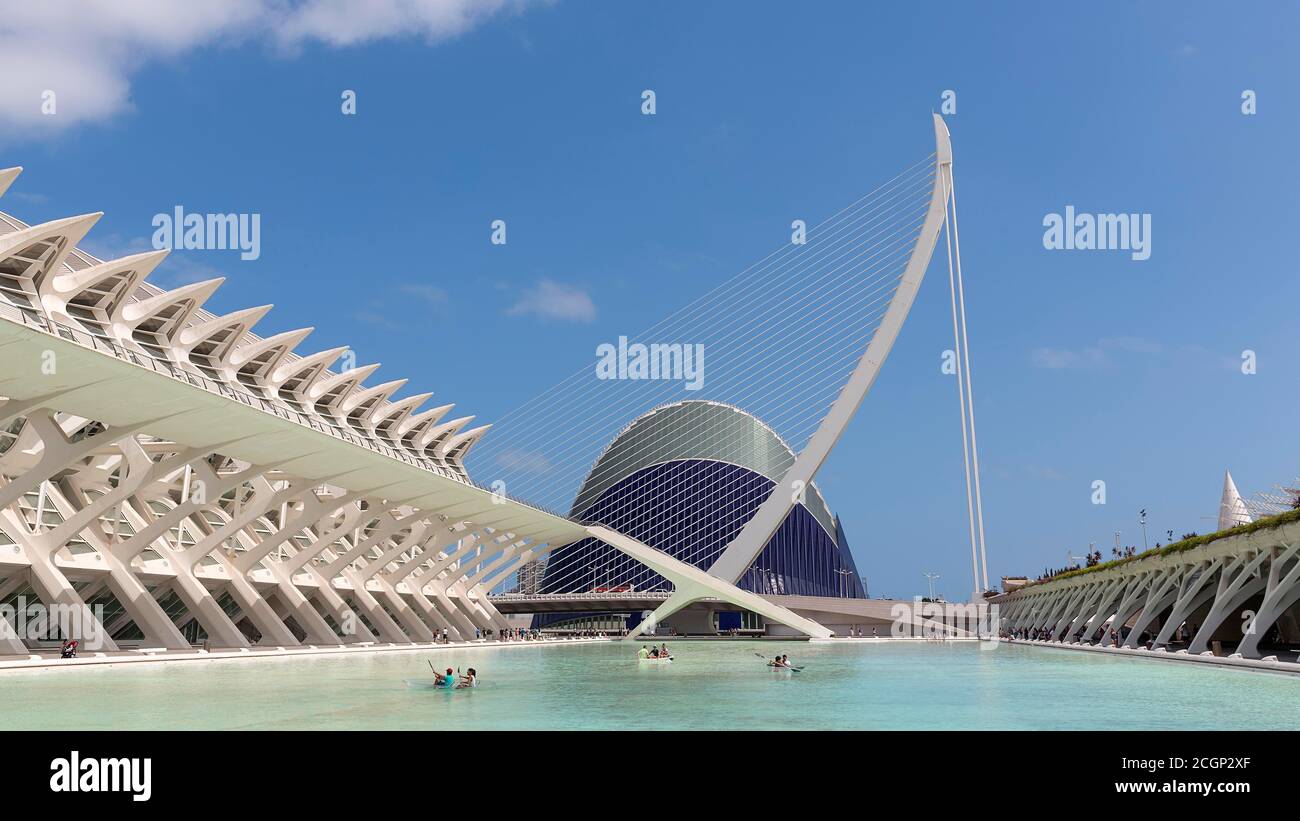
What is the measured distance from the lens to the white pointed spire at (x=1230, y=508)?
56.7m

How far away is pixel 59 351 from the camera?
782 inches

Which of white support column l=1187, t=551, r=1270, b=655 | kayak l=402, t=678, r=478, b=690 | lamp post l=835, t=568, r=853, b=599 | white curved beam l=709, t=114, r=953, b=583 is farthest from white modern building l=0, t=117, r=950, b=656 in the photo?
lamp post l=835, t=568, r=853, b=599

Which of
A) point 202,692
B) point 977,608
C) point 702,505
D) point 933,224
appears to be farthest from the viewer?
point 702,505

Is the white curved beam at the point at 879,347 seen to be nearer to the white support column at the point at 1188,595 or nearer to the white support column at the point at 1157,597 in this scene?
the white support column at the point at 1157,597

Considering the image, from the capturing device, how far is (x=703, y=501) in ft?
274

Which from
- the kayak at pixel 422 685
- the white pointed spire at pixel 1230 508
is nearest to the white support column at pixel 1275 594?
the kayak at pixel 422 685

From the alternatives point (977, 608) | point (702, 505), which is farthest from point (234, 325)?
point (702, 505)

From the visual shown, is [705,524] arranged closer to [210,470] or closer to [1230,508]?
[1230,508]

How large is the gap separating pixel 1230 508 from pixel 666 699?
52.4 metres

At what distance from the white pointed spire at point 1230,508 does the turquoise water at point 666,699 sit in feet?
121
